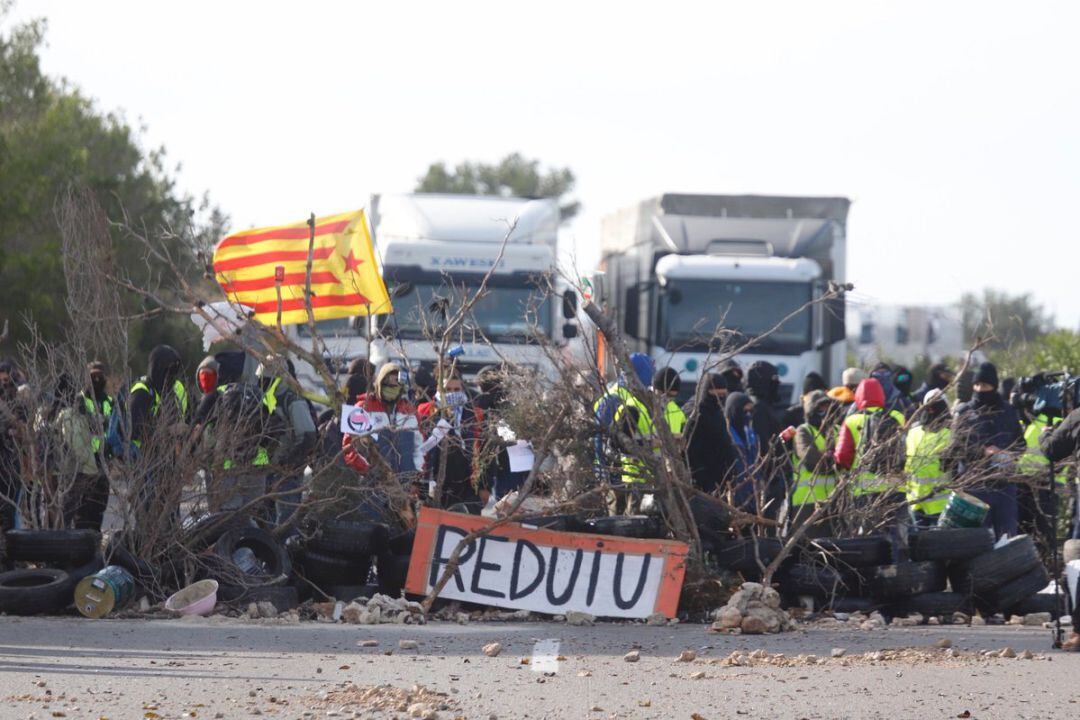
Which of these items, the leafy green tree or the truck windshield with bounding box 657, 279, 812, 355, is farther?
the leafy green tree

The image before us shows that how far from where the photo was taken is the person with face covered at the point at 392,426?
12.1m

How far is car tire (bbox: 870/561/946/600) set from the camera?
11.4m

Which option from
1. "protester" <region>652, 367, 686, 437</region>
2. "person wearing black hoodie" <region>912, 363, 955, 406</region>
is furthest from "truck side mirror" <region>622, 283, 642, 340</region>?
"protester" <region>652, 367, 686, 437</region>

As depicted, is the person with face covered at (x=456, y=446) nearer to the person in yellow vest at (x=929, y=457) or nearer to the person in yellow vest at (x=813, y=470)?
the person in yellow vest at (x=813, y=470)

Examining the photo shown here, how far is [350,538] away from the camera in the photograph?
460 inches

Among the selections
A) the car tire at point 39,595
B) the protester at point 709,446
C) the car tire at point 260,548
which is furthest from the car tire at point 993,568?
the car tire at point 39,595

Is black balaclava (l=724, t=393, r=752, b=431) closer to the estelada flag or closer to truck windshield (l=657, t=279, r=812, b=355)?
the estelada flag

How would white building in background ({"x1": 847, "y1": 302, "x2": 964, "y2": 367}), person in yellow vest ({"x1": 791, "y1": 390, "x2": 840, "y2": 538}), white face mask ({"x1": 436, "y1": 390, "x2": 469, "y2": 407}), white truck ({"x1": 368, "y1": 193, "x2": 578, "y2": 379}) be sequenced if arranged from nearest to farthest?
white face mask ({"x1": 436, "y1": 390, "x2": 469, "y2": 407}) → person in yellow vest ({"x1": 791, "y1": 390, "x2": 840, "y2": 538}) → white truck ({"x1": 368, "y1": 193, "x2": 578, "y2": 379}) → white building in background ({"x1": 847, "y1": 302, "x2": 964, "y2": 367})

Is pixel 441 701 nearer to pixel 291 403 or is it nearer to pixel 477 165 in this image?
pixel 291 403

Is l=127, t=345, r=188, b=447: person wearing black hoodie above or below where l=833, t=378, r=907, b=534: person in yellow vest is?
above

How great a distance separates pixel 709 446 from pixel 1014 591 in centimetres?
226

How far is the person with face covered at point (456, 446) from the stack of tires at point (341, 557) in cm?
67

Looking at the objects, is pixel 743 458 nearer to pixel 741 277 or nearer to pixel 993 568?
pixel 993 568

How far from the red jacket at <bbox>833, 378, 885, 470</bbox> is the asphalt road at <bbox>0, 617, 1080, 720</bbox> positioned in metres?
1.70
